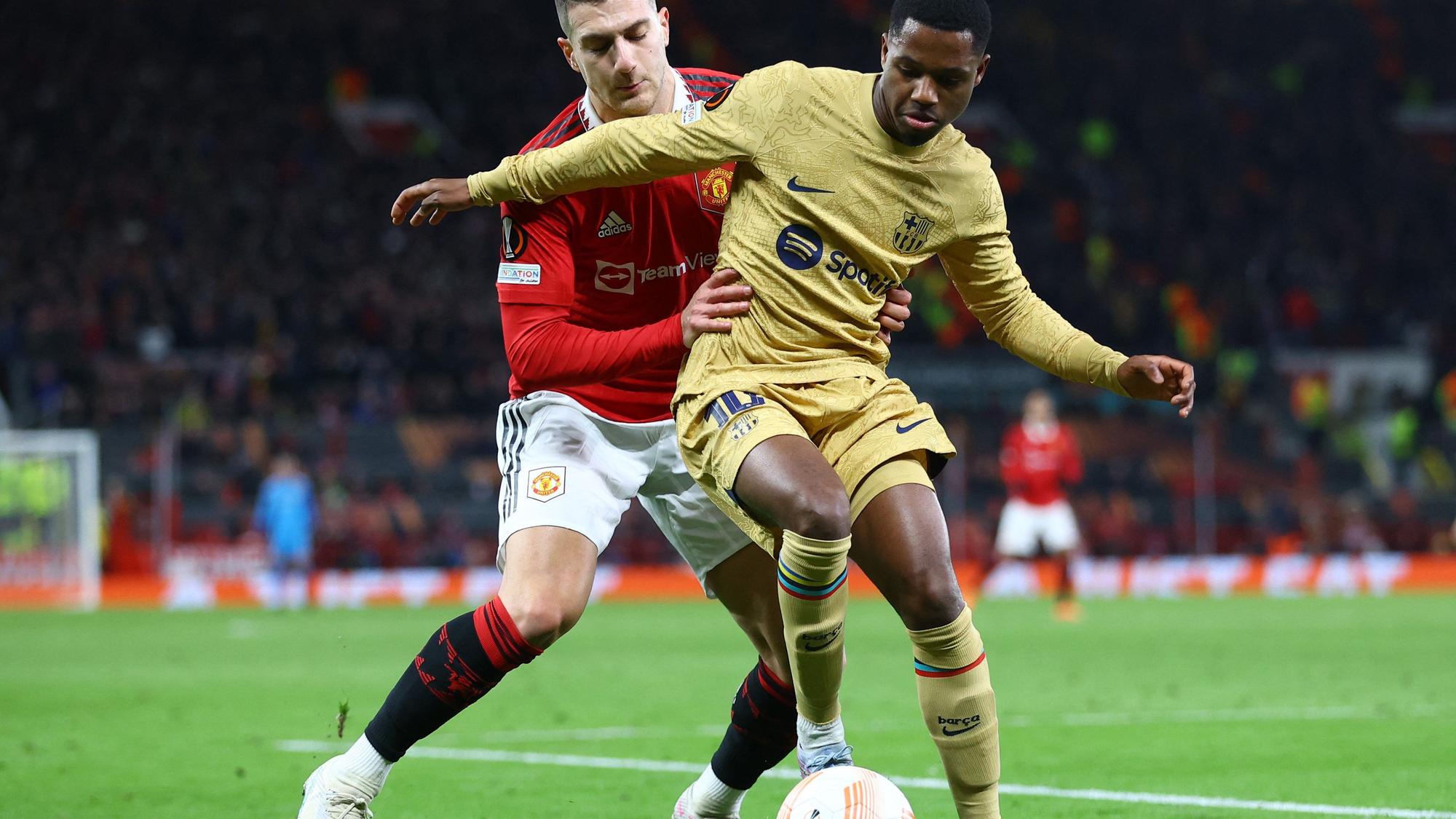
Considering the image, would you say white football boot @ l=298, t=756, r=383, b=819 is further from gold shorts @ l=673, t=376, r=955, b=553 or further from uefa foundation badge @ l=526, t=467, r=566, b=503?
gold shorts @ l=673, t=376, r=955, b=553

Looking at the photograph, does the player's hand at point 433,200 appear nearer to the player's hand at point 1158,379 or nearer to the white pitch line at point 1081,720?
the player's hand at point 1158,379

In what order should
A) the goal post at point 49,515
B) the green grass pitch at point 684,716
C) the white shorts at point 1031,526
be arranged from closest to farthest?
the green grass pitch at point 684,716 → the white shorts at point 1031,526 → the goal post at point 49,515

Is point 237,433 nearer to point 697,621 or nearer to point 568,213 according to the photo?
point 697,621

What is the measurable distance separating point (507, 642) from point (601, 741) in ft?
10.2

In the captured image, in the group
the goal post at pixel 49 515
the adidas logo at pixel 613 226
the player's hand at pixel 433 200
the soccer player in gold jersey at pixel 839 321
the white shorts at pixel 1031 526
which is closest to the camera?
the soccer player in gold jersey at pixel 839 321

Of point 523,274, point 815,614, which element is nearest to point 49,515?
point 523,274

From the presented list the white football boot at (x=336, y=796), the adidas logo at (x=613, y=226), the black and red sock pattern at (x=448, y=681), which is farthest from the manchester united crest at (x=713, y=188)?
the white football boot at (x=336, y=796)

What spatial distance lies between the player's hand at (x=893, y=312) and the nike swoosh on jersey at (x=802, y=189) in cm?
35

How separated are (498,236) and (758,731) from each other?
21.5 m

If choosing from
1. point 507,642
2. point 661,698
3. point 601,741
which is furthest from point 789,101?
point 661,698

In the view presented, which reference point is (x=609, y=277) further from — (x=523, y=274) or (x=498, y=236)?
(x=498, y=236)

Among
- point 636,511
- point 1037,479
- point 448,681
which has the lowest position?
point 636,511

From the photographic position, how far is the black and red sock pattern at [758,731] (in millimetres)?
4660

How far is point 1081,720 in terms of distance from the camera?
7.66m
